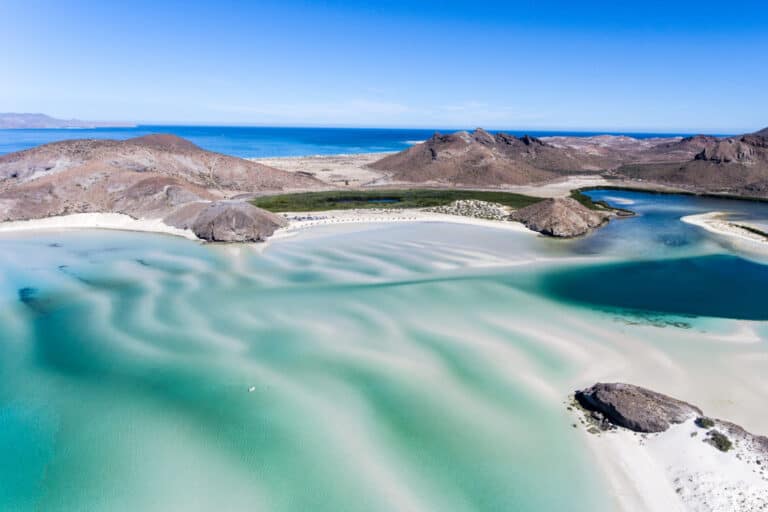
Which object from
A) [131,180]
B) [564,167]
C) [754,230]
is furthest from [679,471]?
[564,167]

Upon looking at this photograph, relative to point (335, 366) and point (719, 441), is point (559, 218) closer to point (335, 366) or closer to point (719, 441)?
point (335, 366)

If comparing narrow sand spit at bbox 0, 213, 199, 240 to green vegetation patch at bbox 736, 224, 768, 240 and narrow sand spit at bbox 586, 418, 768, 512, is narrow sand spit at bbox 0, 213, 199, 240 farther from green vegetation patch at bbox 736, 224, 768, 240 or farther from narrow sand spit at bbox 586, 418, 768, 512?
green vegetation patch at bbox 736, 224, 768, 240

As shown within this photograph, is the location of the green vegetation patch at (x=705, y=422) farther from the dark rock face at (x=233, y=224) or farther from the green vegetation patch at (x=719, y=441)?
the dark rock face at (x=233, y=224)

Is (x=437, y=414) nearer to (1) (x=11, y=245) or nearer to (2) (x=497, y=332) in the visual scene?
(2) (x=497, y=332)

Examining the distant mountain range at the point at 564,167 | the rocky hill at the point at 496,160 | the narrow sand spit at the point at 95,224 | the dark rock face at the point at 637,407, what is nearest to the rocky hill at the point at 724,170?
the distant mountain range at the point at 564,167

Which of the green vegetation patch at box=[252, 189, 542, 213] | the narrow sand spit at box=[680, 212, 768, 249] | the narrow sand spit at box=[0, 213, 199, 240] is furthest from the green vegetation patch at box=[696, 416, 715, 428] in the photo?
the green vegetation patch at box=[252, 189, 542, 213]

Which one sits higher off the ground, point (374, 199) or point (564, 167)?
point (564, 167)

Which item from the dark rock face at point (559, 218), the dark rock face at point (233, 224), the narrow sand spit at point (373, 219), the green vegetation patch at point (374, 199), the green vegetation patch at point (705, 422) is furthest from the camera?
the green vegetation patch at point (374, 199)
